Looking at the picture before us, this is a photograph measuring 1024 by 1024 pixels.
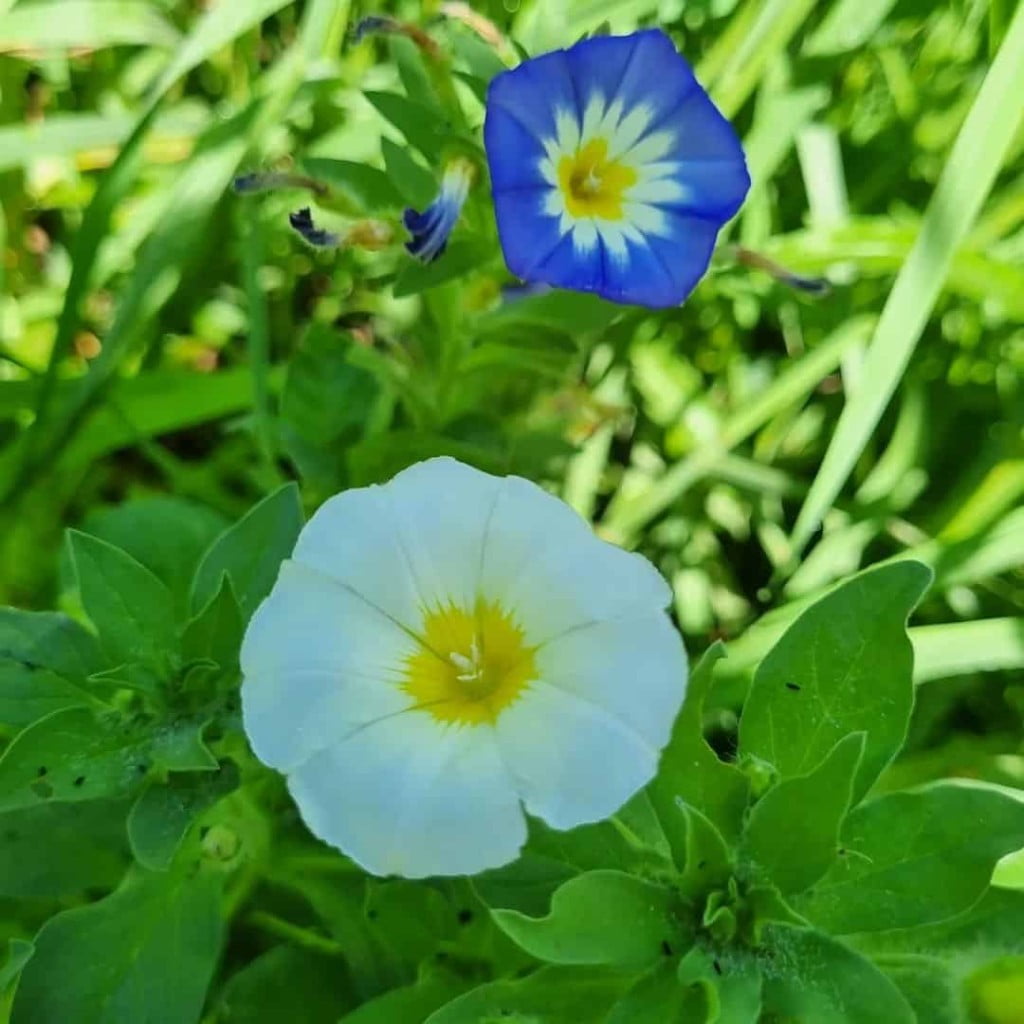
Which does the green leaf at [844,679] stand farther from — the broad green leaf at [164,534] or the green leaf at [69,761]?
the broad green leaf at [164,534]

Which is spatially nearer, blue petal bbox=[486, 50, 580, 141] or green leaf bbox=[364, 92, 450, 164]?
blue petal bbox=[486, 50, 580, 141]

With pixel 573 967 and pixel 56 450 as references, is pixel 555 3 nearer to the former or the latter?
pixel 56 450

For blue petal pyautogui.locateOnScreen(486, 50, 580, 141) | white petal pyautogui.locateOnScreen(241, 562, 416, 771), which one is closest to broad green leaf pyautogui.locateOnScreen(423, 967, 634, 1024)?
white petal pyautogui.locateOnScreen(241, 562, 416, 771)

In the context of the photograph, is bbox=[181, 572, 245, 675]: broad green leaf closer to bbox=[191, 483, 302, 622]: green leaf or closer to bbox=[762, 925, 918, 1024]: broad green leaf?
bbox=[191, 483, 302, 622]: green leaf

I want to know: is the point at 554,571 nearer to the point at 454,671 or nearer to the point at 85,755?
the point at 454,671

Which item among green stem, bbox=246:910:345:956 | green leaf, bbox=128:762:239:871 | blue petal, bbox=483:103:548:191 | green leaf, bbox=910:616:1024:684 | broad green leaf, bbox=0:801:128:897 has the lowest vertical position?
green stem, bbox=246:910:345:956

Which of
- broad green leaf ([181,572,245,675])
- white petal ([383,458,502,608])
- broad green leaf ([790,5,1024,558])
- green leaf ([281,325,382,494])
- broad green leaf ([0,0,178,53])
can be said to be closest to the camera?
white petal ([383,458,502,608])
